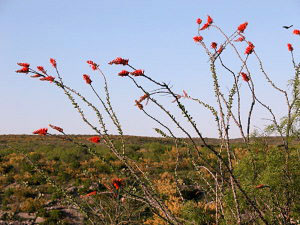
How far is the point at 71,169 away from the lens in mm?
12461

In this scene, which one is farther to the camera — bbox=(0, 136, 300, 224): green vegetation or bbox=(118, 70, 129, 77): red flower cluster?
bbox=(0, 136, 300, 224): green vegetation

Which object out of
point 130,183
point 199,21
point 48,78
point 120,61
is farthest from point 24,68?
point 130,183

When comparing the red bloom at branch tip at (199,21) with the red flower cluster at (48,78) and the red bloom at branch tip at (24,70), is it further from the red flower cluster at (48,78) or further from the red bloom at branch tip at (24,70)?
the red bloom at branch tip at (24,70)

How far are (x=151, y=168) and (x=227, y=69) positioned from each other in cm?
1011

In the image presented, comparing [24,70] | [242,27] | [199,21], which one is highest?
[199,21]

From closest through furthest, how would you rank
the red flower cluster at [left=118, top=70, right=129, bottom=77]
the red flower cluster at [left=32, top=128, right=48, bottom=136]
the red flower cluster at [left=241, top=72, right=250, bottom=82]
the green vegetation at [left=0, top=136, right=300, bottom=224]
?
1. the red flower cluster at [left=118, top=70, right=129, bottom=77]
2. the red flower cluster at [left=32, top=128, right=48, bottom=136]
3. the red flower cluster at [left=241, top=72, right=250, bottom=82]
4. the green vegetation at [left=0, top=136, right=300, bottom=224]

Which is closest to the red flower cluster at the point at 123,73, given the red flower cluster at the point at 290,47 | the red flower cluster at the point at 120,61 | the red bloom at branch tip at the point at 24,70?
the red flower cluster at the point at 120,61

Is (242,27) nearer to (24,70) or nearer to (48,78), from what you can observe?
(48,78)

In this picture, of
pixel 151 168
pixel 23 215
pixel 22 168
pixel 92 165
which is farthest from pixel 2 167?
pixel 151 168

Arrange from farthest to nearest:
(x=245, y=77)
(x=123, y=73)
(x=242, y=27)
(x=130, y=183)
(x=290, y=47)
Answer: (x=130, y=183), (x=290, y=47), (x=245, y=77), (x=242, y=27), (x=123, y=73)

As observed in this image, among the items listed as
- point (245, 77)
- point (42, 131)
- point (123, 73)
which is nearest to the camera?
point (123, 73)

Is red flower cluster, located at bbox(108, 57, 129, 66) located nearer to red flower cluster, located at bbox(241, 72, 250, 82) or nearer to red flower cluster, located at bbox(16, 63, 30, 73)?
red flower cluster, located at bbox(16, 63, 30, 73)

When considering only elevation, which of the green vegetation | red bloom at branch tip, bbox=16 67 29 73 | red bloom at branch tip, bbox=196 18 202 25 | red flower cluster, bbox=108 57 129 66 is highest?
red bloom at branch tip, bbox=196 18 202 25

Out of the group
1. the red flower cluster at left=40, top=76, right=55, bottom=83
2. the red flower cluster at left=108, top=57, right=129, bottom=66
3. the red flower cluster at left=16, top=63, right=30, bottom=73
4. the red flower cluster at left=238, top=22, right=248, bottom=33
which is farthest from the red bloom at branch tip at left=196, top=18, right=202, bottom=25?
the red flower cluster at left=16, top=63, right=30, bottom=73
